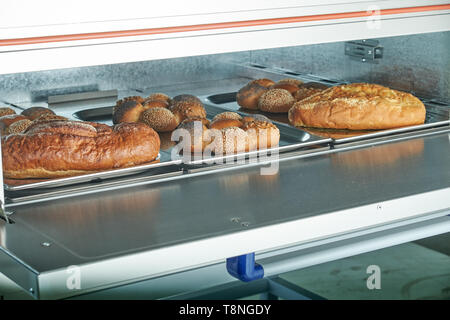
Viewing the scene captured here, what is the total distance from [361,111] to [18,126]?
829 mm

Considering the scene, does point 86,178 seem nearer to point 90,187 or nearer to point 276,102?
point 90,187

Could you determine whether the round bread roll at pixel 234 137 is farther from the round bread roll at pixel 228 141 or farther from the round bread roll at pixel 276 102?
the round bread roll at pixel 276 102

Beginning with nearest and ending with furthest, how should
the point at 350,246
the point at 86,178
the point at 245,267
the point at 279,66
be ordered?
the point at 245,267 → the point at 86,178 → the point at 350,246 → the point at 279,66

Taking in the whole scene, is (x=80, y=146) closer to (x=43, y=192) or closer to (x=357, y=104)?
(x=43, y=192)

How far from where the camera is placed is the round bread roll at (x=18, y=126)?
1.80 metres

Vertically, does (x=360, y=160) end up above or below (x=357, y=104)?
below

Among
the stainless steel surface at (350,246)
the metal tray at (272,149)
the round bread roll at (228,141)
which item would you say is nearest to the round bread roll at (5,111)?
the metal tray at (272,149)

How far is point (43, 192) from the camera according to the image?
150 cm

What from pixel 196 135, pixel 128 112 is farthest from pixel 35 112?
pixel 196 135

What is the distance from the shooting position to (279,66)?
2.67m

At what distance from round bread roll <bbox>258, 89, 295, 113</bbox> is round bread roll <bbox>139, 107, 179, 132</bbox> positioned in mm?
275
